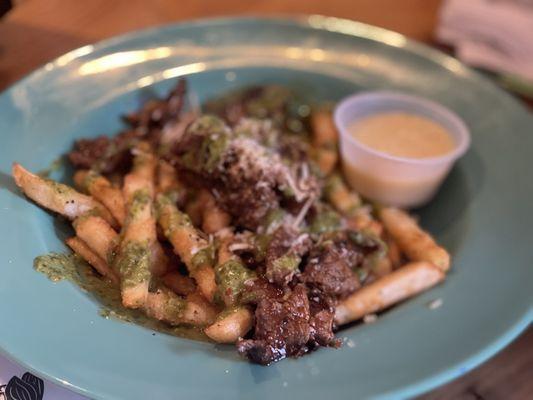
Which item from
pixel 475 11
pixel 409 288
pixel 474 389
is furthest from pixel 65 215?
pixel 475 11

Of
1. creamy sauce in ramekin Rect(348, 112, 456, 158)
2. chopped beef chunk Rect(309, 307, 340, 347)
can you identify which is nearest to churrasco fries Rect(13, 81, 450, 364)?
chopped beef chunk Rect(309, 307, 340, 347)

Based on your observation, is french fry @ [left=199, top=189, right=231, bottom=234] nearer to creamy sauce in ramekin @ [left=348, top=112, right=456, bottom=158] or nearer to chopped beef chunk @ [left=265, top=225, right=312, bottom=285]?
chopped beef chunk @ [left=265, top=225, right=312, bottom=285]

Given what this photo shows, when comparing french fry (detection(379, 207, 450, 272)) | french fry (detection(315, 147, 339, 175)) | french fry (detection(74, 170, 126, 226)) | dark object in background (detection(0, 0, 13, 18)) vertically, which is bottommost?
french fry (detection(379, 207, 450, 272))

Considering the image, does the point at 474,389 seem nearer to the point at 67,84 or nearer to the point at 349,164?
the point at 349,164

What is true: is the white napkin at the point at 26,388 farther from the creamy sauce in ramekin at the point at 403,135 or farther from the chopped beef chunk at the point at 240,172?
the creamy sauce in ramekin at the point at 403,135

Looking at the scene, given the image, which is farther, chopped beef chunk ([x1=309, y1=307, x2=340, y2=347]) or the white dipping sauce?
the white dipping sauce
